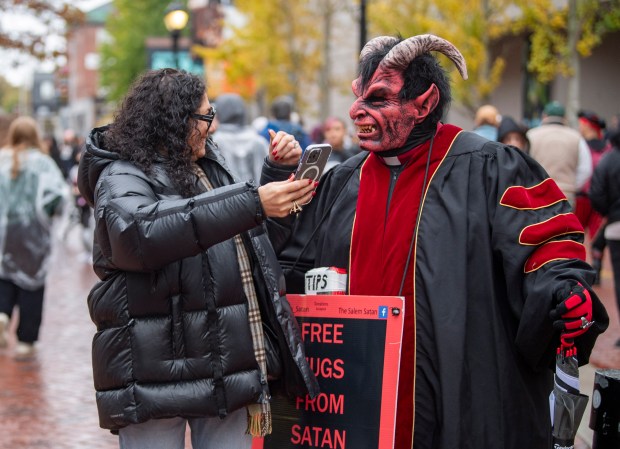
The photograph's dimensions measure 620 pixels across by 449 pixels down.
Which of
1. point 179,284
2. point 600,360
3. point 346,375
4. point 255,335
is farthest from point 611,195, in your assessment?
point 179,284

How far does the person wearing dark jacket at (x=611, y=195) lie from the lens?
8.52 m

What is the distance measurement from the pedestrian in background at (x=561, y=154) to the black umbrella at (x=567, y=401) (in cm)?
661

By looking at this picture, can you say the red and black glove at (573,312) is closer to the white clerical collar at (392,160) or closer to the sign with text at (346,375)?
the sign with text at (346,375)

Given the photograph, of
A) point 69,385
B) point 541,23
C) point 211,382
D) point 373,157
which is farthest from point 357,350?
point 541,23

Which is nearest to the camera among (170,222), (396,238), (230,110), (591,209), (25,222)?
(170,222)

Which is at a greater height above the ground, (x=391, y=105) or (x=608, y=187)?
(x=391, y=105)

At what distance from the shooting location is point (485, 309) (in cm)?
329

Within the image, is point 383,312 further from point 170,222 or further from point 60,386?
point 60,386

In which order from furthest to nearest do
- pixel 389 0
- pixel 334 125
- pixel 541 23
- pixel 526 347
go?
pixel 389 0
pixel 541 23
pixel 334 125
pixel 526 347

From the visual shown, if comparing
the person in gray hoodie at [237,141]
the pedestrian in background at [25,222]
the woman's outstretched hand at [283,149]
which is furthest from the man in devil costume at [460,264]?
the pedestrian in background at [25,222]

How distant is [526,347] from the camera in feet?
10.7

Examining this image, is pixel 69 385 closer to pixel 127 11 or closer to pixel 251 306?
pixel 251 306

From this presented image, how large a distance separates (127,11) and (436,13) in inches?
1437

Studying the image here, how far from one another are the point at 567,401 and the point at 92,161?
171 centimetres
